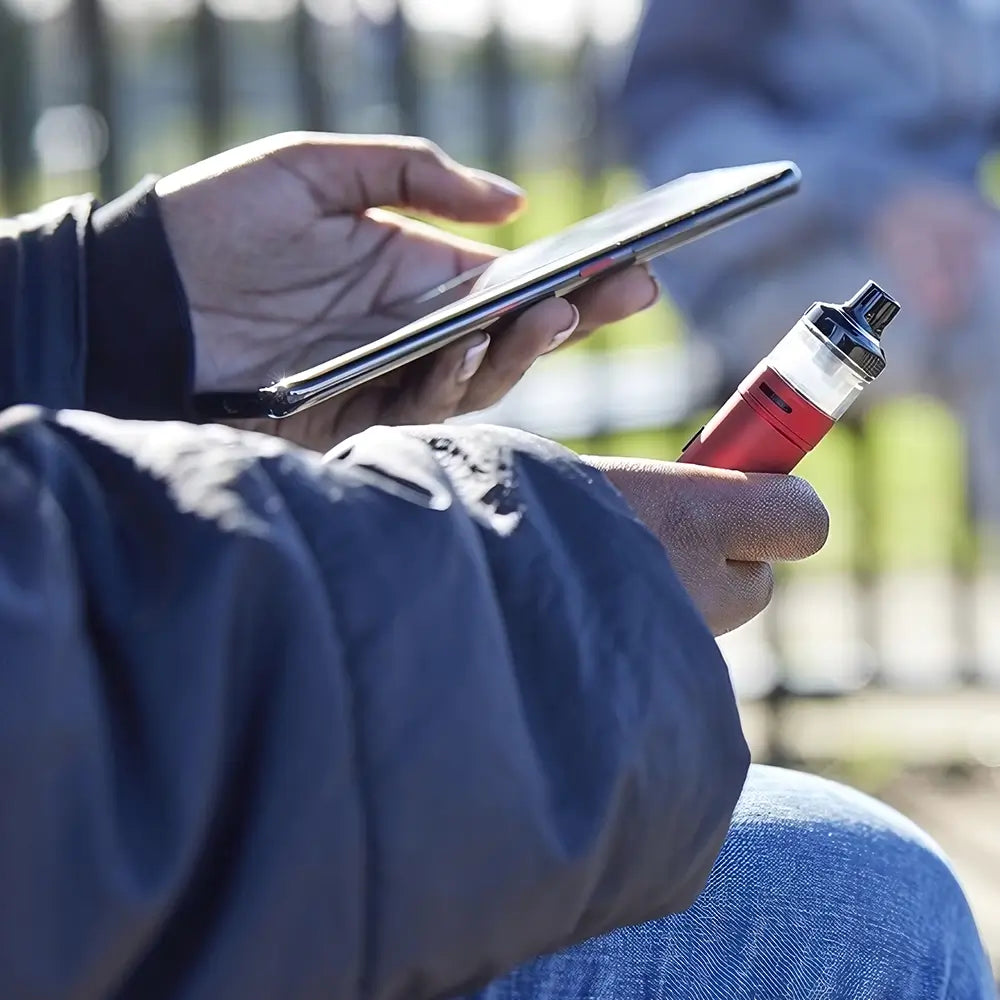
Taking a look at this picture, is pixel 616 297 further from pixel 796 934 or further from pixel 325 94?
pixel 325 94

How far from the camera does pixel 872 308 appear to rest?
3.27ft

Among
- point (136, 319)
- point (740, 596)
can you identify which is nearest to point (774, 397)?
point (740, 596)

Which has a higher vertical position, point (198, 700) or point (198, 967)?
point (198, 700)

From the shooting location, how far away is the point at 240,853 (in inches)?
26.1

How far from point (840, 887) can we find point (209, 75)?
2.69 m

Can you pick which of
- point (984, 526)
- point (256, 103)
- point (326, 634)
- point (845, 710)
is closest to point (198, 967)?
point (326, 634)

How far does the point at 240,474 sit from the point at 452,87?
120 inches

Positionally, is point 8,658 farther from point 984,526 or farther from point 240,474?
point 984,526

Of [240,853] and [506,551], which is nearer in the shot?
[240,853]

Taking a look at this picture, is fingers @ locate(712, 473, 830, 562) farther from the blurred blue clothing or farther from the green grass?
the green grass

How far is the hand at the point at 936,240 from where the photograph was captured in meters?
2.78

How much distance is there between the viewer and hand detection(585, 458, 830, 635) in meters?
0.92

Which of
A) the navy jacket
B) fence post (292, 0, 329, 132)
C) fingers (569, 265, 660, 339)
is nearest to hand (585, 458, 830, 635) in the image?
the navy jacket

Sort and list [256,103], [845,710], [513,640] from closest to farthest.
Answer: [513,640] < [845,710] < [256,103]
